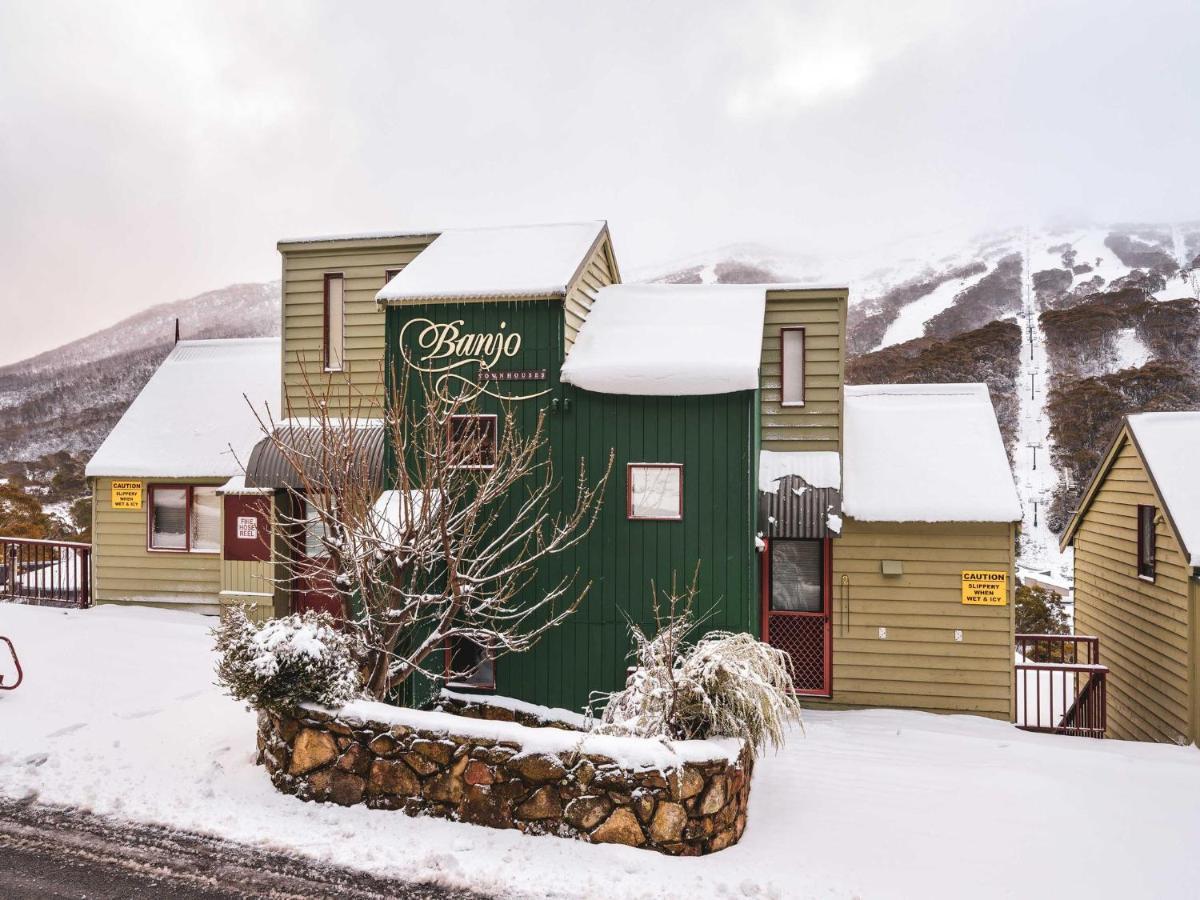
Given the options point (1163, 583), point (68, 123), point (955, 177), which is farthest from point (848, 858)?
point (955, 177)

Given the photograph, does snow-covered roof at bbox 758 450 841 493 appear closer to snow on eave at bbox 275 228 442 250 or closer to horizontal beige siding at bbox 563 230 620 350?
horizontal beige siding at bbox 563 230 620 350

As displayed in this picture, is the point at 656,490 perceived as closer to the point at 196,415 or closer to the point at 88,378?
the point at 196,415

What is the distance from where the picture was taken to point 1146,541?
34.8ft

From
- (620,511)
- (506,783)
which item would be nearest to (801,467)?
(620,511)

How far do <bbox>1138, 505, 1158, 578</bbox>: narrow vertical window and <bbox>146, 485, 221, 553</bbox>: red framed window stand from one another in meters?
15.0

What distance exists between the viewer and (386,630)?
695cm

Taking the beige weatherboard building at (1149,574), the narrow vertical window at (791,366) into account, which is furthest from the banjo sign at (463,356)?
the beige weatherboard building at (1149,574)

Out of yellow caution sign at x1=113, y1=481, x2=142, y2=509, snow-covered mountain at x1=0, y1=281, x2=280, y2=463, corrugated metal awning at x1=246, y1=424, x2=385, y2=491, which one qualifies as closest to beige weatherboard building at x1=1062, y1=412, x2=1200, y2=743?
corrugated metal awning at x1=246, y1=424, x2=385, y2=491

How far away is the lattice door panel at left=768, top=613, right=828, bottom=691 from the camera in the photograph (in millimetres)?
10461

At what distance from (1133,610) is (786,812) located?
27.5 feet

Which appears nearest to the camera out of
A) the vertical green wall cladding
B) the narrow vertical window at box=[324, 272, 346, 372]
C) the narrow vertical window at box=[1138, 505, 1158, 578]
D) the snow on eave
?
the vertical green wall cladding

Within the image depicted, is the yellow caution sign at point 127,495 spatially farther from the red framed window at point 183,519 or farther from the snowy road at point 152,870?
the snowy road at point 152,870

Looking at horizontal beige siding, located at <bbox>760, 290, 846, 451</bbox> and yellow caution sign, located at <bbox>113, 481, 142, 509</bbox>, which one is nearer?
horizontal beige siding, located at <bbox>760, 290, 846, 451</bbox>

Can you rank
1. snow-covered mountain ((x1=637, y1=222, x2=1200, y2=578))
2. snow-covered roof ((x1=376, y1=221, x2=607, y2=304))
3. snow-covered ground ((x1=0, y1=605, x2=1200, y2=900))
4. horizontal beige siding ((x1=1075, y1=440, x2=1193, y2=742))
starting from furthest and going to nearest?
snow-covered mountain ((x1=637, y1=222, x2=1200, y2=578)), horizontal beige siding ((x1=1075, y1=440, x2=1193, y2=742)), snow-covered roof ((x1=376, y1=221, x2=607, y2=304)), snow-covered ground ((x1=0, y1=605, x2=1200, y2=900))
